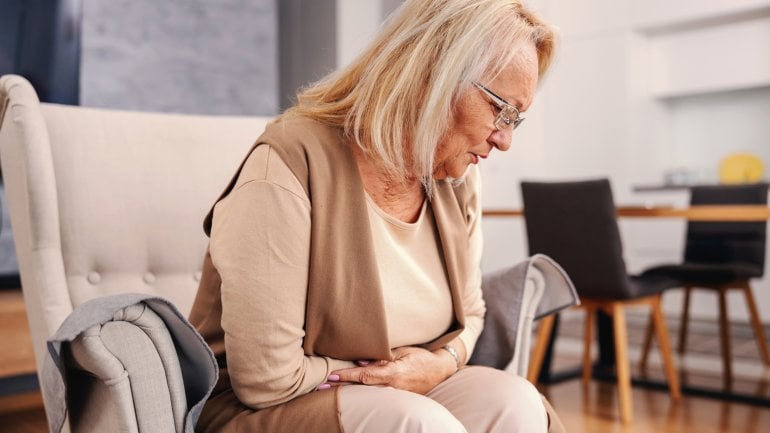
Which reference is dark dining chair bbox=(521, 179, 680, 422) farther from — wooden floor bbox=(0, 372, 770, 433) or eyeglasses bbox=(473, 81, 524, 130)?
eyeglasses bbox=(473, 81, 524, 130)

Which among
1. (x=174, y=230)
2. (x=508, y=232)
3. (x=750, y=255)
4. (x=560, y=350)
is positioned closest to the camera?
(x=174, y=230)

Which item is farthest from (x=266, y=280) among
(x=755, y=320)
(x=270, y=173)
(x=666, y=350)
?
(x=755, y=320)

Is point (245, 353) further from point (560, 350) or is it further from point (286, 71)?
point (286, 71)

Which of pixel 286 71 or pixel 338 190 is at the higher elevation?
pixel 286 71

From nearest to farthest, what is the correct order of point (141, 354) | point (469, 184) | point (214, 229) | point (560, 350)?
point (141, 354) < point (214, 229) < point (469, 184) < point (560, 350)

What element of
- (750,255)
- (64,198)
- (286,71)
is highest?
(286,71)

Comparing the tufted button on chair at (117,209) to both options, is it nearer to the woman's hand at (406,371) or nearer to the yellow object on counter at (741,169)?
the woman's hand at (406,371)

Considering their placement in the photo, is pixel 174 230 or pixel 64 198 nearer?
pixel 64 198

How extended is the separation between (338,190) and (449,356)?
32 cm

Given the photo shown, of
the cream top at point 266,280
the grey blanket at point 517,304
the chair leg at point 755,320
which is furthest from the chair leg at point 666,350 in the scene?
the cream top at point 266,280

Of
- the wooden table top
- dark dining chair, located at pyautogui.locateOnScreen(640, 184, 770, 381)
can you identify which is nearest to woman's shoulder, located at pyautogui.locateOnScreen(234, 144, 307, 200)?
the wooden table top

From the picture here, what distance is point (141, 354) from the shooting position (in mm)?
938

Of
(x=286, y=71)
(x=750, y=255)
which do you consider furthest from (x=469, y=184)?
(x=286, y=71)

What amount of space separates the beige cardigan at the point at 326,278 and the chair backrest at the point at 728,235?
2786mm
